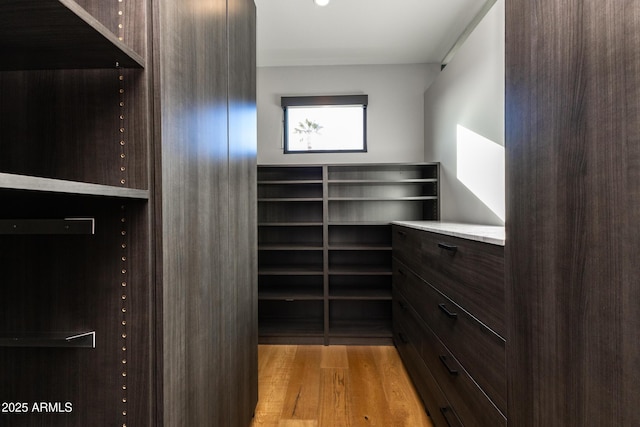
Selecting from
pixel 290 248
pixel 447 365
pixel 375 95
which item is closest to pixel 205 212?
pixel 447 365

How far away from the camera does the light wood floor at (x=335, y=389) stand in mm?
1641

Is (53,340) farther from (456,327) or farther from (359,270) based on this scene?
(359,270)

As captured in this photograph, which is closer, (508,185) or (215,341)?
(508,185)

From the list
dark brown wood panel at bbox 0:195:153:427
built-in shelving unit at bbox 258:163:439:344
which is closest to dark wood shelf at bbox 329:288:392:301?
built-in shelving unit at bbox 258:163:439:344

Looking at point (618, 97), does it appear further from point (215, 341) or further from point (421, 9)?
point (421, 9)

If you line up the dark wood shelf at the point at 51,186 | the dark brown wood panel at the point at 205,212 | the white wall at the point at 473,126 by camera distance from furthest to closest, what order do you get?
the white wall at the point at 473,126 < the dark brown wood panel at the point at 205,212 < the dark wood shelf at the point at 51,186

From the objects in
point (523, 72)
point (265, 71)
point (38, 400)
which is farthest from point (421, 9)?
point (38, 400)

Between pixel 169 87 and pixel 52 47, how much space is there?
0.22 m

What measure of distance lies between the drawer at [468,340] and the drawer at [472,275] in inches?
1.5

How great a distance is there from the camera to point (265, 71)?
3.09 meters

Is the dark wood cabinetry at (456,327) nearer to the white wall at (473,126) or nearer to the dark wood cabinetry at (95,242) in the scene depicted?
the white wall at (473,126)

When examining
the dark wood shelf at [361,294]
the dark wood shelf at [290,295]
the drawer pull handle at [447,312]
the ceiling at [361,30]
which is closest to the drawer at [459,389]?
the drawer pull handle at [447,312]

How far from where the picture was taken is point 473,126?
6.87 feet

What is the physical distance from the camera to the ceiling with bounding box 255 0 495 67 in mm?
2201
